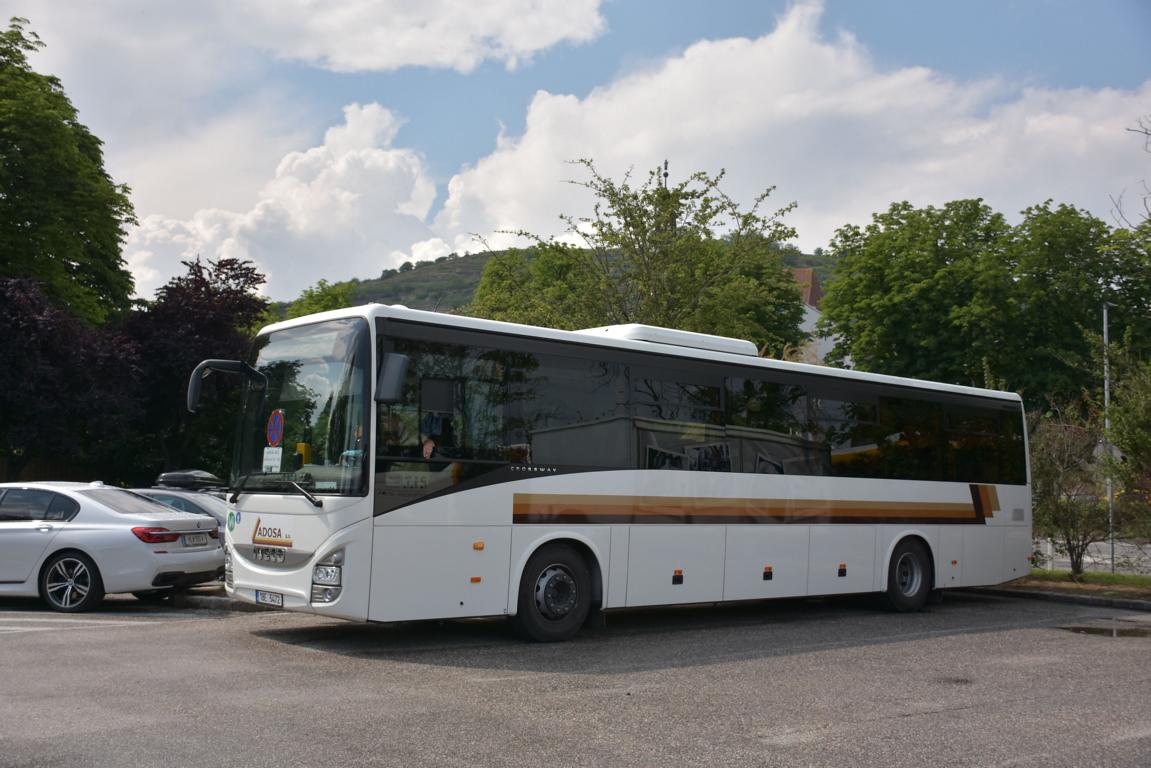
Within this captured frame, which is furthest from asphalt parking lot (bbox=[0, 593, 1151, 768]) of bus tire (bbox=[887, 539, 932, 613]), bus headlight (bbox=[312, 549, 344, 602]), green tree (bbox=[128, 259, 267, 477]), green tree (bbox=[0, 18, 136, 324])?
green tree (bbox=[0, 18, 136, 324])

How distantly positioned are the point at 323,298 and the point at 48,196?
51582 millimetres

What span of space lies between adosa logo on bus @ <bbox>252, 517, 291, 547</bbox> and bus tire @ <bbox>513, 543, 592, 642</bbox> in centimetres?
237

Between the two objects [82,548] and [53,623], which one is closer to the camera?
[53,623]

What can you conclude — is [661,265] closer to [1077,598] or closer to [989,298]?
[1077,598]

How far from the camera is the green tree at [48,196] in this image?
2977cm

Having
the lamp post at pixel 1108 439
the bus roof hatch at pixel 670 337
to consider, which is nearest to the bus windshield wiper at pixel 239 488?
the bus roof hatch at pixel 670 337

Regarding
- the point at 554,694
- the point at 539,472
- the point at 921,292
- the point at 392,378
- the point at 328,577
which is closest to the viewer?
the point at 554,694

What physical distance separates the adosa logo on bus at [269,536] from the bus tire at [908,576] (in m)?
8.82

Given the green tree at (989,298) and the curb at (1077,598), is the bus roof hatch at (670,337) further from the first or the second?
the green tree at (989,298)

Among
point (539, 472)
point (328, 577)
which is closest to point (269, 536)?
point (328, 577)

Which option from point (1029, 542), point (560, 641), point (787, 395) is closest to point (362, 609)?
point (560, 641)

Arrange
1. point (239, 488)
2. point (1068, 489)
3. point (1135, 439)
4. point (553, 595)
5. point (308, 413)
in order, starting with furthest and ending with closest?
point (1068, 489) < point (1135, 439) < point (553, 595) < point (239, 488) < point (308, 413)

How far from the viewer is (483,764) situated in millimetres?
6402

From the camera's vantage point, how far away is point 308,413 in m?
10.8
